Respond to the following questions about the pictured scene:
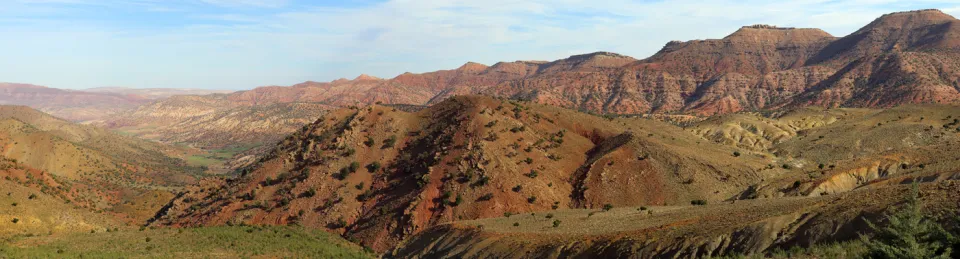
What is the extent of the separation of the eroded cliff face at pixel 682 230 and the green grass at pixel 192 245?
11554 mm

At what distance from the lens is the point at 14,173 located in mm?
73750

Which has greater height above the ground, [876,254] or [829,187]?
[876,254]

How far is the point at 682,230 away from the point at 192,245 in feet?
138

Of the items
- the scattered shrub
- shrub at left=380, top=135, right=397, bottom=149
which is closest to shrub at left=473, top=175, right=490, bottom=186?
the scattered shrub

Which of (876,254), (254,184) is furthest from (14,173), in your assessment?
(876,254)

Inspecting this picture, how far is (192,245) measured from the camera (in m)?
47.5

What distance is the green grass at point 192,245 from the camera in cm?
4216

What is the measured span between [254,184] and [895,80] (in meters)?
189

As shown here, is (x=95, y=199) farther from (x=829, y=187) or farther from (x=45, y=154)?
(x=829, y=187)

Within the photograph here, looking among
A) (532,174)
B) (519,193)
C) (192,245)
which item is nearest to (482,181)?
(519,193)

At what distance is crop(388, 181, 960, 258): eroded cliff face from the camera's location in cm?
2433

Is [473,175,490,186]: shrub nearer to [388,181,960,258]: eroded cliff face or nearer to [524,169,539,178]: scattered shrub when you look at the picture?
[524,169,539,178]: scattered shrub

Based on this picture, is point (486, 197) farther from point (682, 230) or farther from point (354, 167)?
point (682, 230)

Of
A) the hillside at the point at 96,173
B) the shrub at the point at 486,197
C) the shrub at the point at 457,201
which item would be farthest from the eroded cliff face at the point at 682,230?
the hillside at the point at 96,173
